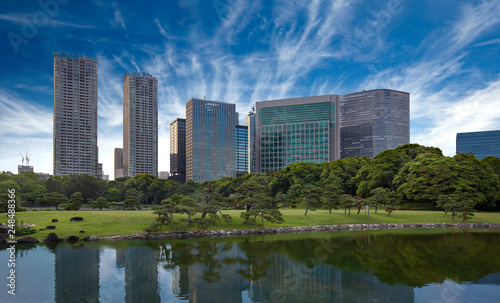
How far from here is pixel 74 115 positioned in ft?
466

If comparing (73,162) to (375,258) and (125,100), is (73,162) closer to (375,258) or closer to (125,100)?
(125,100)

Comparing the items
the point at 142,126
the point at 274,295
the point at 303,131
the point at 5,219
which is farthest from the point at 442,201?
the point at 142,126

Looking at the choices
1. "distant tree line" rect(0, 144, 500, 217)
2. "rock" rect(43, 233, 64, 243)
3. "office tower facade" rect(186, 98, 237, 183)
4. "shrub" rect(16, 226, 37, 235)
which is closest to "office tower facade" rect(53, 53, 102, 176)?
"office tower facade" rect(186, 98, 237, 183)

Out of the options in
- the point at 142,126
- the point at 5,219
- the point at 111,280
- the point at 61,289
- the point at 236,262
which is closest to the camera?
the point at 61,289

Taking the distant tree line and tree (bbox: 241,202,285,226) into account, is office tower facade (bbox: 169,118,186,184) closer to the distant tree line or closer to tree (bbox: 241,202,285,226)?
the distant tree line

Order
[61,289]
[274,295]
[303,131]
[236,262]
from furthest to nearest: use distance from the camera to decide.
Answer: [303,131], [236,262], [61,289], [274,295]

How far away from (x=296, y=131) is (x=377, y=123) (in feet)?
244

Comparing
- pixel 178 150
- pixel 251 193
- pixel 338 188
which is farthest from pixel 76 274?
pixel 178 150

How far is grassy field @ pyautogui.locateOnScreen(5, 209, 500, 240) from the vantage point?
95.4 ft

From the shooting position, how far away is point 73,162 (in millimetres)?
138625

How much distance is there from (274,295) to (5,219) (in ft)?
105

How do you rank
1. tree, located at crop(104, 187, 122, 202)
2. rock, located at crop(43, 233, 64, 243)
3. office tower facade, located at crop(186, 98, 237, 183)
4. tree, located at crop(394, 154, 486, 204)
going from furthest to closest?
office tower facade, located at crop(186, 98, 237, 183), tree, located at crop(104, 187, 122, 202), tree, located at crop(394, 154, 486, 204), rock, located at crop(43, 233, 64, 243)

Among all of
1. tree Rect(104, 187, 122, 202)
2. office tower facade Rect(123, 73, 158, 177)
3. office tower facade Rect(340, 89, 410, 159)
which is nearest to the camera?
tree Rect(104, 187, 122, 202)

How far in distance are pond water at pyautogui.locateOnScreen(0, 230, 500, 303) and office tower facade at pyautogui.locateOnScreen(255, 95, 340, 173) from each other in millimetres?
108723
